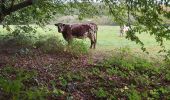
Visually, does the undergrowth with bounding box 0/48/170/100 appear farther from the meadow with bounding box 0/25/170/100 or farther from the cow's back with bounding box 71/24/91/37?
the cow's back with bounding box 71/24/91/37

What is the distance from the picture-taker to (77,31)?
20391 millimetres

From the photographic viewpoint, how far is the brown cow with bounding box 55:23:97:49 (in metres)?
20.1

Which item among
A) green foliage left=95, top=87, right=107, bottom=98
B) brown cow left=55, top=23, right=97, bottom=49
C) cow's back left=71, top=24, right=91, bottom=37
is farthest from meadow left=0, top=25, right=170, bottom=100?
cow's back left=71, top=24, right=91, bottom=37

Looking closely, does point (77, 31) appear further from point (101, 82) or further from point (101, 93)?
point (101, 93)

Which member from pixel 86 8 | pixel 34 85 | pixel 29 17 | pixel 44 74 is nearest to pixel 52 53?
pixel 29 17

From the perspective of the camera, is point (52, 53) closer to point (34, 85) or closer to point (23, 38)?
point (23, 38)

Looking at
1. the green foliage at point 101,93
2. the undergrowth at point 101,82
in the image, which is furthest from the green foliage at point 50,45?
the green foliage at point 101,93

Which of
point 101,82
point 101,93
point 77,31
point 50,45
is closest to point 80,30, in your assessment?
point 77,31

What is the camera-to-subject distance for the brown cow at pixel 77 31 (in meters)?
20.1

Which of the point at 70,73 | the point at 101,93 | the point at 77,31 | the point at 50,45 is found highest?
the point at 101,93

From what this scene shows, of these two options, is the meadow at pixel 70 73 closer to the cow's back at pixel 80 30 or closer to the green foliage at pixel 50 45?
the green foliage at pixel 50 45

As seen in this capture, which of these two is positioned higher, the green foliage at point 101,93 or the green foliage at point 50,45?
the green foliage at point 101,93

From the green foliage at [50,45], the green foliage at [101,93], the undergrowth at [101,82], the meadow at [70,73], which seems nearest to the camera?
the undergrowth at [101,82]

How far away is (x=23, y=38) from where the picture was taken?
18297 mm
